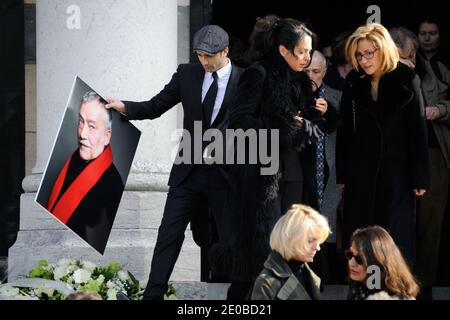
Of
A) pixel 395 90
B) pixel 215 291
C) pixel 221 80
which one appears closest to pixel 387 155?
pixel 395 90

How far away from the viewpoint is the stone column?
497 inches

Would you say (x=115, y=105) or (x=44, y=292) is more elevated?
(x=115, y=105)

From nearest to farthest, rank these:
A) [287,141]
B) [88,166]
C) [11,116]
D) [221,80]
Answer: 1. [287,141]
2. [88,166]
3. [221,80]
4. [11,116]

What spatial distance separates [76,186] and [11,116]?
8.86 feet

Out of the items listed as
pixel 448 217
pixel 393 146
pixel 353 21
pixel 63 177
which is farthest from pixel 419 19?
pixel 63 177

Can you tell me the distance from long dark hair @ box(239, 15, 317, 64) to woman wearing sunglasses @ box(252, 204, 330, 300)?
1619 mm

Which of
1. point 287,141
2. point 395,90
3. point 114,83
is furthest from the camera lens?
point 114,83

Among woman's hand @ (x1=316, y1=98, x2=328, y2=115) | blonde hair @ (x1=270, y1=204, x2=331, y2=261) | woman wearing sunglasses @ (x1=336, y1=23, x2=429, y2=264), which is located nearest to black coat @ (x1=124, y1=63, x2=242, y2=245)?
woman's hand @ (x1=316, y1=98, x2=328, y2=115)

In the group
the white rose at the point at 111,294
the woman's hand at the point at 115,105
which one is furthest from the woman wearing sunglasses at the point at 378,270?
the woman's hand at the point at 115,105

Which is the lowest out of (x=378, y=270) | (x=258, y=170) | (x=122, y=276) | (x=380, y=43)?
(x=122, y=276)

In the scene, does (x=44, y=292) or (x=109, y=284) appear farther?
(x=109, y=284)

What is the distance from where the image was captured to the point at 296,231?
10.2 meters

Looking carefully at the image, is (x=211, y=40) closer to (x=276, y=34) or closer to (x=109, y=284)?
(x=276, y=34)
